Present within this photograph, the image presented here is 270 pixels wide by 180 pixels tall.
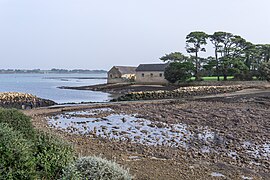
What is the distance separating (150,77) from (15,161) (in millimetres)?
53987

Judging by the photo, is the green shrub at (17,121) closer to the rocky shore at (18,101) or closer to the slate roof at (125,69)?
the rocky shore at (18,101)

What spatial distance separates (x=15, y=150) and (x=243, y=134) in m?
9.89

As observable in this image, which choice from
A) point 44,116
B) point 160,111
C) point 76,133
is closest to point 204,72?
point 160,111

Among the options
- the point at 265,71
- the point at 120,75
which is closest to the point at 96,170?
the point at 265,71

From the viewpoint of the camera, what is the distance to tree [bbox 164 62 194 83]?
4791cm

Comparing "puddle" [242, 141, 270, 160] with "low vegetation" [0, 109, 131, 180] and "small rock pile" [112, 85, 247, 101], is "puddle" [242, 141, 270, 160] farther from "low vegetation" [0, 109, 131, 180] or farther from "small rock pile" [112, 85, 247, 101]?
"small rock pile" [112, 85, 247, 101]

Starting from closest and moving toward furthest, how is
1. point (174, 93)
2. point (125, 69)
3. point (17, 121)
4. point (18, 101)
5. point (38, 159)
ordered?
point (38, 159)
point (17, 121)
point (18, 101)
point (174, 93)
point (125, 69)

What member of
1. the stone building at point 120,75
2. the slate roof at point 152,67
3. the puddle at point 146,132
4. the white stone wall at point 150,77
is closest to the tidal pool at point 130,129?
the puddle at point 146,132

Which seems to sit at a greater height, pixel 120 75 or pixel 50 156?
pixel 120 75

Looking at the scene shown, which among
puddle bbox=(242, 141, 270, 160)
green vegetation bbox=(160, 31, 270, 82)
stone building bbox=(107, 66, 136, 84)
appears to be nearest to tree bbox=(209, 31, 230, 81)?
green vegetation bbox=(160, 31, 270, 82)

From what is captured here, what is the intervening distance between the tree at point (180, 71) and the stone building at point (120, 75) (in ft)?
48.2

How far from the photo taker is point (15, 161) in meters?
4.23

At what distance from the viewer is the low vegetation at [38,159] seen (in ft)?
13.8

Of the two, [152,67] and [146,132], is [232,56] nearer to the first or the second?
[152,67]
